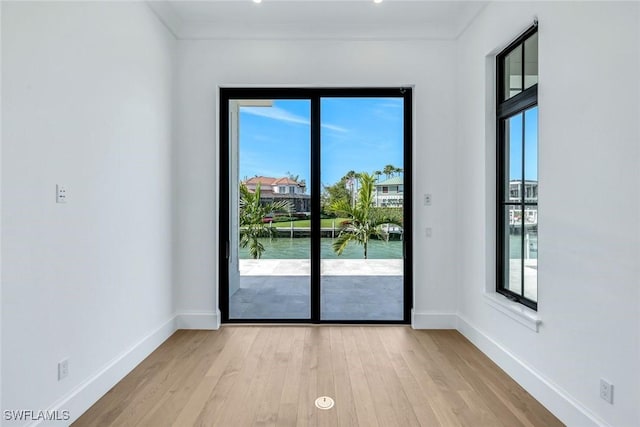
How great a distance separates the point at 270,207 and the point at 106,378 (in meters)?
2.05

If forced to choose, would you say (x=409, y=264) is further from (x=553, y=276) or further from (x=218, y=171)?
(x=218, y=171)

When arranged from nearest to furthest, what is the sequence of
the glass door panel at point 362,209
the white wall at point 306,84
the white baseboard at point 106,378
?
the white baseboard at point 106,378
the white wall at point 306,84
the glass door panel at point 362,209

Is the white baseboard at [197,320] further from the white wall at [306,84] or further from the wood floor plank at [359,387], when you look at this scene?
the wood floor plank at [359,387]

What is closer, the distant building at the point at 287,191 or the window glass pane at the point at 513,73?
the window glass pane at the point at 513,73

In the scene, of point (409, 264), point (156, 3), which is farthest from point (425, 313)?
point (156, 3)

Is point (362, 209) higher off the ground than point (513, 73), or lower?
lower

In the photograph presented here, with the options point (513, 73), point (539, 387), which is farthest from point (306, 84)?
point (539, 387)

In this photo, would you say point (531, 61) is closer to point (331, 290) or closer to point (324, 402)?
point (331, 290)

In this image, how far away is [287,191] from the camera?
147 inches

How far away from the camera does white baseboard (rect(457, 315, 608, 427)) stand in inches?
75.9

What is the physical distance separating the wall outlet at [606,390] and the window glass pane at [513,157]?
1347 millimetres

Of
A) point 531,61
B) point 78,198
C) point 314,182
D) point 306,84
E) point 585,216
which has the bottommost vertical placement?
point 585,216

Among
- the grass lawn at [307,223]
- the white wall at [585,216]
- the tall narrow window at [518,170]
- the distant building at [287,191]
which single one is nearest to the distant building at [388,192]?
the grass lawn at [307,223]

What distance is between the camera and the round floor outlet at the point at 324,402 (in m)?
2.19
